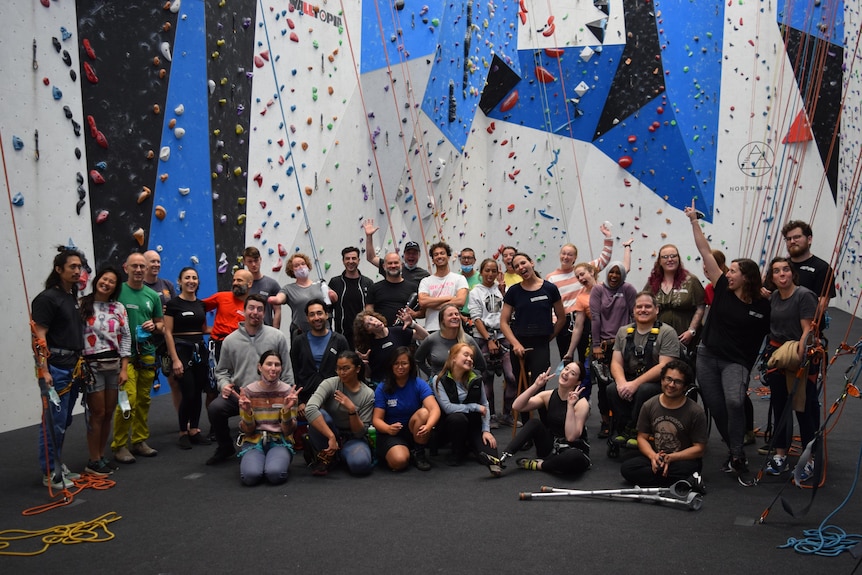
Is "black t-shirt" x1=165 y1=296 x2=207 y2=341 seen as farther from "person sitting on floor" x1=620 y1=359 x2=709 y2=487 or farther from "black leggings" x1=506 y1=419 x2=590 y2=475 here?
"person sitting on floor" x1=620 y1=359 x2=709 y2=487

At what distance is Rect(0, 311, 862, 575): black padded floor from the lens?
2.66 meters

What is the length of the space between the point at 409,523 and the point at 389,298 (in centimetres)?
200

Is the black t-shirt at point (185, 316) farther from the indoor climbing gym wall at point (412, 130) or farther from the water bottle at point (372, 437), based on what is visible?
the water bottle at point (372, 437)

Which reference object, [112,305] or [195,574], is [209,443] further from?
[195,574]

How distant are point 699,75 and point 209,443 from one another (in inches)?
303

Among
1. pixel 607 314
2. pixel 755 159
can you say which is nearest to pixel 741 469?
pixel 607 314

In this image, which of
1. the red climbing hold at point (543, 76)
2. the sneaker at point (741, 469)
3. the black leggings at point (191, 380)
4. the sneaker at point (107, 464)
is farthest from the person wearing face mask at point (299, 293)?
the red climbing hold at point (543, 76)

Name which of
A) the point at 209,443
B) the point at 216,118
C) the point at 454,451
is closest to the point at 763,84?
the point at 216,118

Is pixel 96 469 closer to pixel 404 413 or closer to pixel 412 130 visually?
pixel 404 413

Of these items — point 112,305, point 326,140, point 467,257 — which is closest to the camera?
point 112,305

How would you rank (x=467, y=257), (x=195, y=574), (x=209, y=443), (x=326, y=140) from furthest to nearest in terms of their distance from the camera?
(x=326, y=140), (x=467, y=257), (x=209, y=443), (x=195, y=574)

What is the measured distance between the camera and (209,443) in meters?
4.45

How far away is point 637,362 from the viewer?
13.4 feet

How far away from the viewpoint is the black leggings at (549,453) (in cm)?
374
